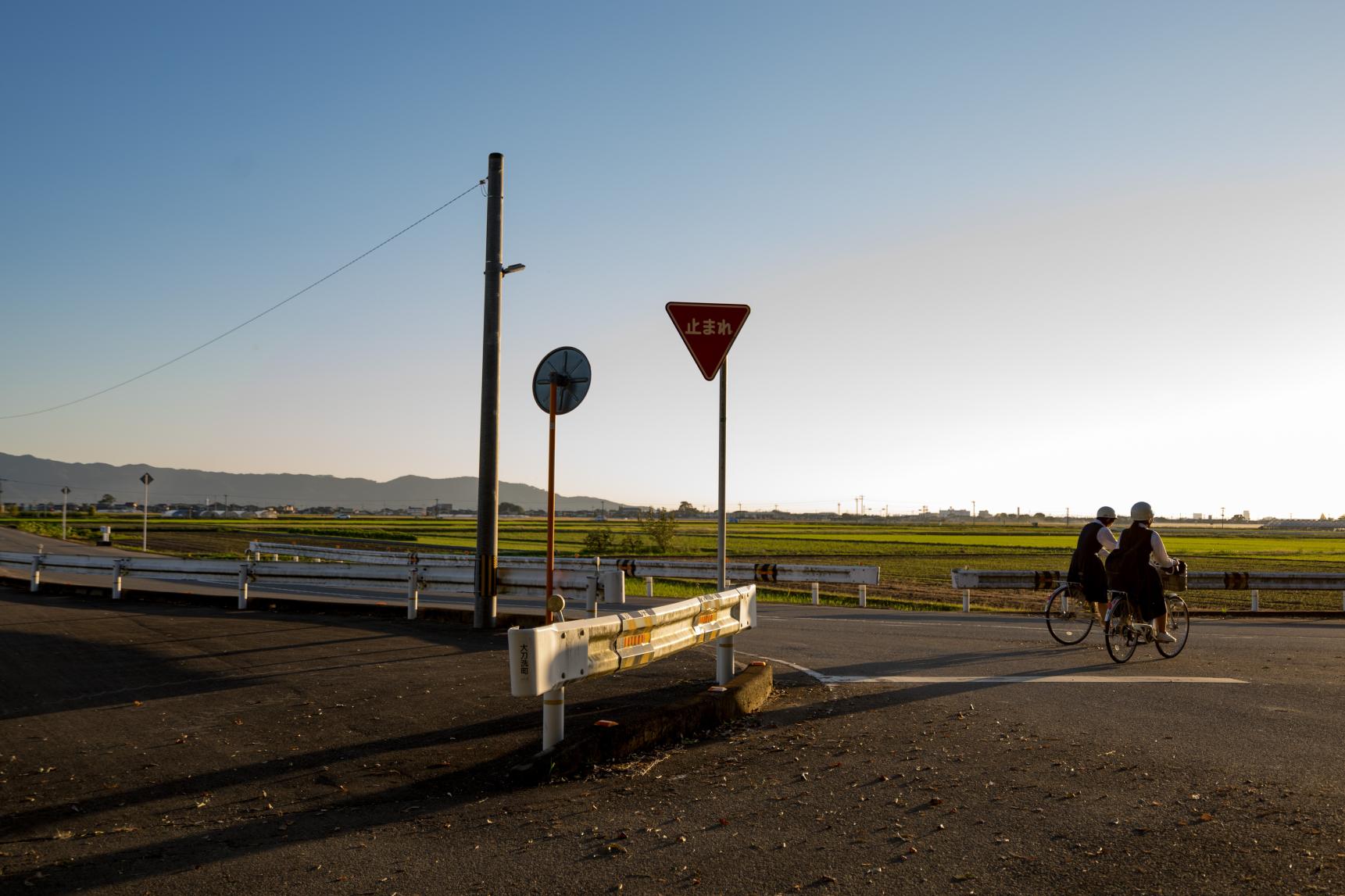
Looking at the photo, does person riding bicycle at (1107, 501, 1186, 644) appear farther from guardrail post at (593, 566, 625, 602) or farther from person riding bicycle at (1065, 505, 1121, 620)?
guardrail post at (593, 566, 625, 602)

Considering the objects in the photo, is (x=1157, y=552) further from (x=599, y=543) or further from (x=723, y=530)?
(x=599, y=543)

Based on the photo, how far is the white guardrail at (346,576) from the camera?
43.3 ft

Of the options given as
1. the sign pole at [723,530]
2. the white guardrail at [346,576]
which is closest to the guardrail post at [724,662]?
the sign pole at [723,530]

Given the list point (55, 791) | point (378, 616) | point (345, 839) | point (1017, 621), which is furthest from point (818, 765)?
point (1017, 621)

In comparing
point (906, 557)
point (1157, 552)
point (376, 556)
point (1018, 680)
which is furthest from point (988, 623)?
point (906, 557)

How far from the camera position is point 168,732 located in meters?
7.16

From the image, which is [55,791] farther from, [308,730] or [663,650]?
[663,650]

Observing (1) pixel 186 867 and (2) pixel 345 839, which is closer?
(1) pixel 186 867

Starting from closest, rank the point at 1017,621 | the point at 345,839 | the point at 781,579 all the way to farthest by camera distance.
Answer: the point at 345,839, the point at 1017,621, the point at 781,579

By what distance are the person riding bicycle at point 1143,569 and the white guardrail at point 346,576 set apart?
6.28 metres

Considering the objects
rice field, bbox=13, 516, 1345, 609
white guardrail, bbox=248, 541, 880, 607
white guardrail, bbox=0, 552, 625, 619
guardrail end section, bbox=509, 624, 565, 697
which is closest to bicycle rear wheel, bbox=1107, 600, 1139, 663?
white guardrail, bbox=0, 552, 625, 619

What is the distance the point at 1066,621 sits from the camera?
1295cm

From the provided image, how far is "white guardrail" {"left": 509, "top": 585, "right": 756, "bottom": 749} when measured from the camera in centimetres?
586

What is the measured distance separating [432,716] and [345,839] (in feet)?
9.51
